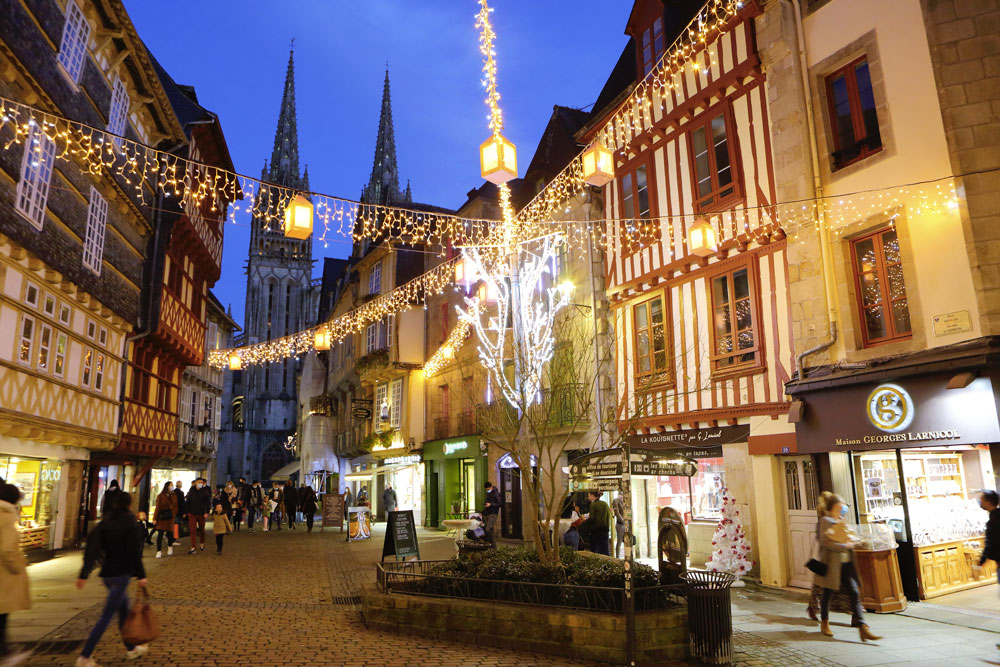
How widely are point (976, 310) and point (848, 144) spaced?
11.1 ft

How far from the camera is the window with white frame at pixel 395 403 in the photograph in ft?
91.0

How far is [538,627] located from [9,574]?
15.3 ft

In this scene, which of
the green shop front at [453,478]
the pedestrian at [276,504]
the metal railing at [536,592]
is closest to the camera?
the metal railing at [536,592]

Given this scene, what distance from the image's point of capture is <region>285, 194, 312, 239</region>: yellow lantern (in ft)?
27.9

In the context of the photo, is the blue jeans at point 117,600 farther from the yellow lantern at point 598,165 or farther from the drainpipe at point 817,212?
the drainpipe at point 817,212

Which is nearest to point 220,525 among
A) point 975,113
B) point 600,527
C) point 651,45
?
point 600,527

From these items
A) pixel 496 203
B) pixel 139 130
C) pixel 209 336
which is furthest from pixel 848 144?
pixel 209 336

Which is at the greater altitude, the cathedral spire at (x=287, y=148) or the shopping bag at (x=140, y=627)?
the cathedral spire at (x=287, y=148)

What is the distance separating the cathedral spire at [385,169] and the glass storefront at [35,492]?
60.6 metres

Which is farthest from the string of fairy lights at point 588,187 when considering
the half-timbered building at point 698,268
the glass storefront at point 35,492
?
the glass storefront at point 35,492

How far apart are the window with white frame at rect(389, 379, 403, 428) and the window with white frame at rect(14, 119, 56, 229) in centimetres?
1679

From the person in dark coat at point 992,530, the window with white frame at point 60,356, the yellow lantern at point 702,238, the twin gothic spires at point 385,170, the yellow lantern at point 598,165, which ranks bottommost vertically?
the person in dark coat at point 992,530

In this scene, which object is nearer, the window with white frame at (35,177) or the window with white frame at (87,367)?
the window with white frame at (35,177)

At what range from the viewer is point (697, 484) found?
13391 millimetres
